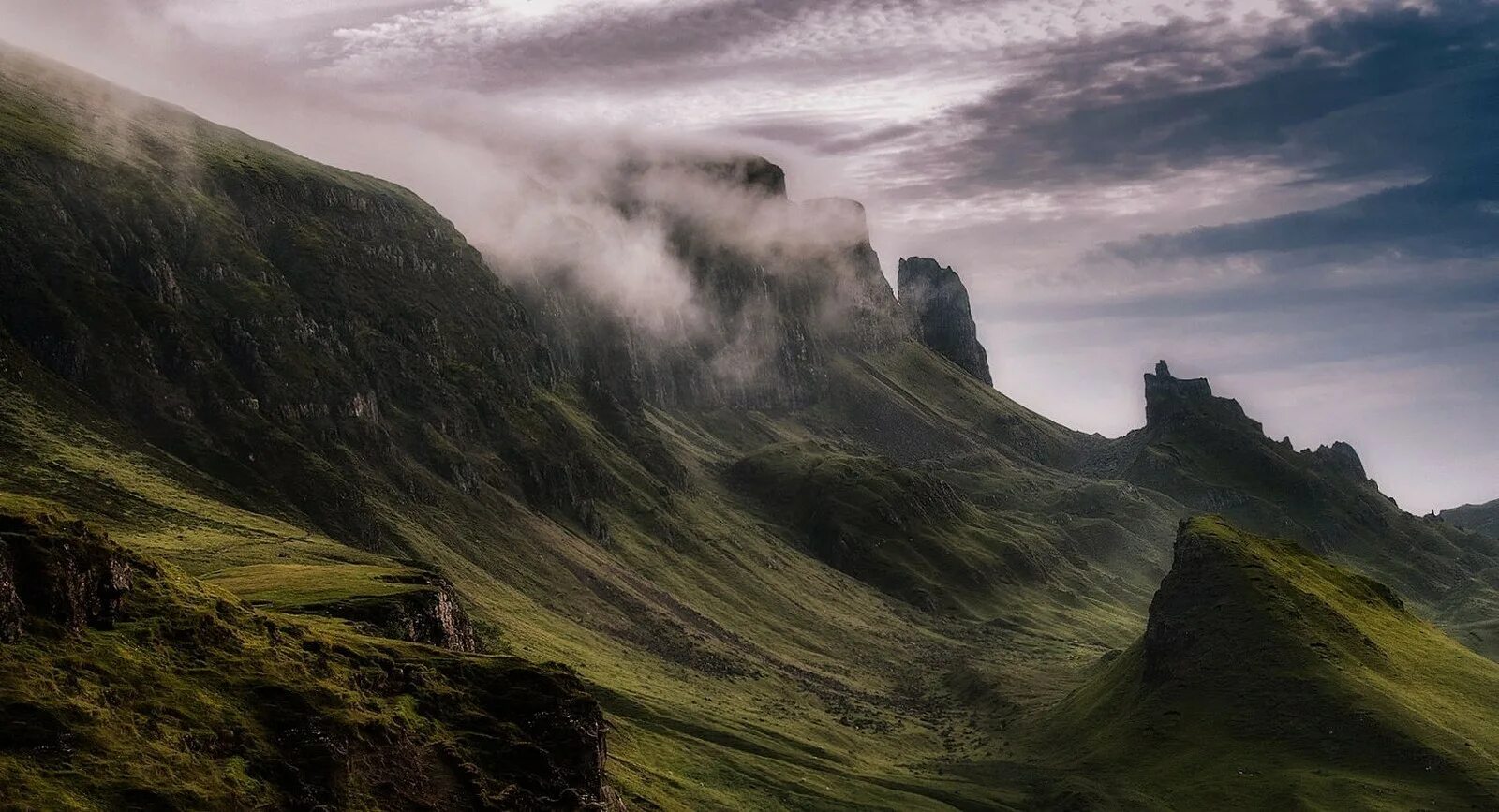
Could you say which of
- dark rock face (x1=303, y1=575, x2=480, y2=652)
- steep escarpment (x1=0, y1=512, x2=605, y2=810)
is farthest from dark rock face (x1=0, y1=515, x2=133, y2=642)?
dark rock face (x1=303, y1=575, x2=480, y2=652)

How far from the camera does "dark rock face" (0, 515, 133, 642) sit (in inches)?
3073

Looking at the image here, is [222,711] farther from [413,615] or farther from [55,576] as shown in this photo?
[413,615]

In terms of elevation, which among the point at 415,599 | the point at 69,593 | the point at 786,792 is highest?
the point at 69,593

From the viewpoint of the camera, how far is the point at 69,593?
272 feet

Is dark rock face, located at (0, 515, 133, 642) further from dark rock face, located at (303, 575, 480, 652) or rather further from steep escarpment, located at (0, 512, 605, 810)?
dark rock face, located at (303, 575, 480, 652)

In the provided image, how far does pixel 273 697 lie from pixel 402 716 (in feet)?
43.2

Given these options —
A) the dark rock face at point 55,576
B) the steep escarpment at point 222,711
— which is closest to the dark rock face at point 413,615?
the steep escarpment at point 222,711

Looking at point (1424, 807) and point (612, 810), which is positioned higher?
point (1424, 807)

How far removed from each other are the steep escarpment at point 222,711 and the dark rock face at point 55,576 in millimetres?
135

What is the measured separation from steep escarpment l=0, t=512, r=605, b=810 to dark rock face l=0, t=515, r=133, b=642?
13 cm

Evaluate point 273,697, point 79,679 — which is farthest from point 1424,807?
point 79,679

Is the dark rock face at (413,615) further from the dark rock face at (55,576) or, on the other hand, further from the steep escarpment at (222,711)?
the dark rock face at (55,576)

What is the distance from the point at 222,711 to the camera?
3302 inches

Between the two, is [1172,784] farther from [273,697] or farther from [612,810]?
[273,697]
